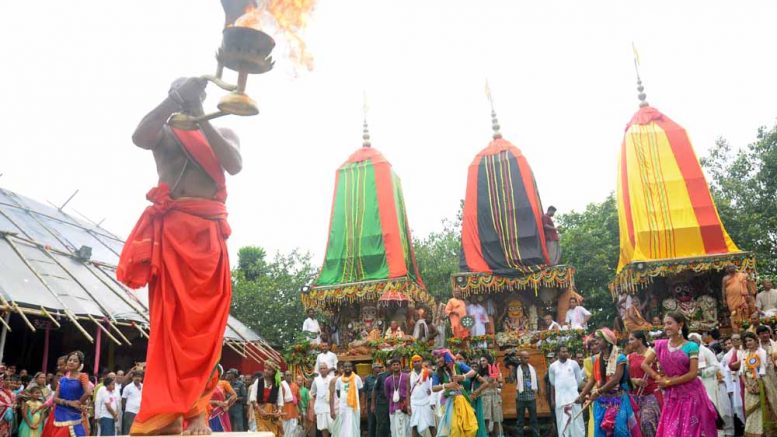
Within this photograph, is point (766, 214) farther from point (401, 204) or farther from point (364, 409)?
point (364, 409)

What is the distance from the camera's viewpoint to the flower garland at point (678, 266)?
14.9 meters

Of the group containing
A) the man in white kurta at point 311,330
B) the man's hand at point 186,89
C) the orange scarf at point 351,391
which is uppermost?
the man's hand at point 186,89

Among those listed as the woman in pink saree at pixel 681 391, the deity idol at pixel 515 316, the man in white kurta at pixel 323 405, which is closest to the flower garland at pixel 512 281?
the deity idol at pixel 515 316

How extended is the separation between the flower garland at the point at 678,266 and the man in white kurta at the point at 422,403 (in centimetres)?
755

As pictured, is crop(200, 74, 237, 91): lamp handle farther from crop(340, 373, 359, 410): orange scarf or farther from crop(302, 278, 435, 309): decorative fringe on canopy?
crop(302, 278, 435, 309): decorative fringe on canopy

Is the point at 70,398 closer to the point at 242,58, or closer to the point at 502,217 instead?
the point at 242,58

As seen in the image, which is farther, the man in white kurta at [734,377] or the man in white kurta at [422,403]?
the man in white kurta at [422,403]

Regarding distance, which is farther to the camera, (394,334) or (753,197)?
(753,197)

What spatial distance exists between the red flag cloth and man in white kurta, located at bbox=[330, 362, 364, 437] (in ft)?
25.1

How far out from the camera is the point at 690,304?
51.5 feet

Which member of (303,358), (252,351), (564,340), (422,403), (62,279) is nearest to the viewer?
(422,403)

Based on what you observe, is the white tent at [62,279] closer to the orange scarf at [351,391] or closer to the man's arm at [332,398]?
the man's arm at [332,398]

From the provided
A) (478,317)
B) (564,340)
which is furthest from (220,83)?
(478,317)

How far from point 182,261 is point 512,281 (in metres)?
14.3
